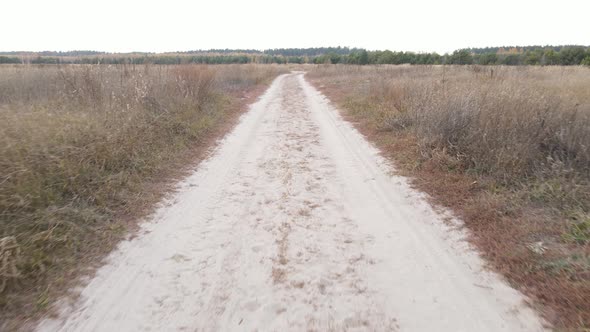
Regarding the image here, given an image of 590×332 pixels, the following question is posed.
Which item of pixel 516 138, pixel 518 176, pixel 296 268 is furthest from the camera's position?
pixel 516 138

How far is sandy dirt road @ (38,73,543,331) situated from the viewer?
7.95ft

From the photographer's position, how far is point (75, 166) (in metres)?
4.30

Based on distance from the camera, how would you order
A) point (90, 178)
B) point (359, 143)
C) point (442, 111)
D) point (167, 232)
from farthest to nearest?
point (359, 143)
point (442, 111)
point (90, 178)
point (167, 232)

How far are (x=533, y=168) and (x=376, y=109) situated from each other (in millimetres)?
6248

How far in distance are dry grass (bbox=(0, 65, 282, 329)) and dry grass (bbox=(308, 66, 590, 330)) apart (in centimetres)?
407

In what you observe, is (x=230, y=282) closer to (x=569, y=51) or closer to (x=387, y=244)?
(x=387, y=244)

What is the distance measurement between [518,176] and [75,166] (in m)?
6.14

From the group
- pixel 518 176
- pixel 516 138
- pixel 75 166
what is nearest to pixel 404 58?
pixel 516 138

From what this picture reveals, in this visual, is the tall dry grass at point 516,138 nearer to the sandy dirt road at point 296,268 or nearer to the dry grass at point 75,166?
the sandy dirt road at point 296,268

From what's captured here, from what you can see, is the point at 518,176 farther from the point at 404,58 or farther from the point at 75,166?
the point at 404,58

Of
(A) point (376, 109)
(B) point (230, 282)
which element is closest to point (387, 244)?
(B) point (230, 282)

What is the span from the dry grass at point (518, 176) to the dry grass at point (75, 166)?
407 centimetres

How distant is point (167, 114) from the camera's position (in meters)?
7.96

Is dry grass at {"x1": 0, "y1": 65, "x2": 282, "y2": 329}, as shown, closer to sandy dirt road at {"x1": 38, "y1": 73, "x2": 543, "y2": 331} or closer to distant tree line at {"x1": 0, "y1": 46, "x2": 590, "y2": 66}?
sandy dirt road at {"x1": 38, "y1": 73, "x2": 543, "y2": 331}
